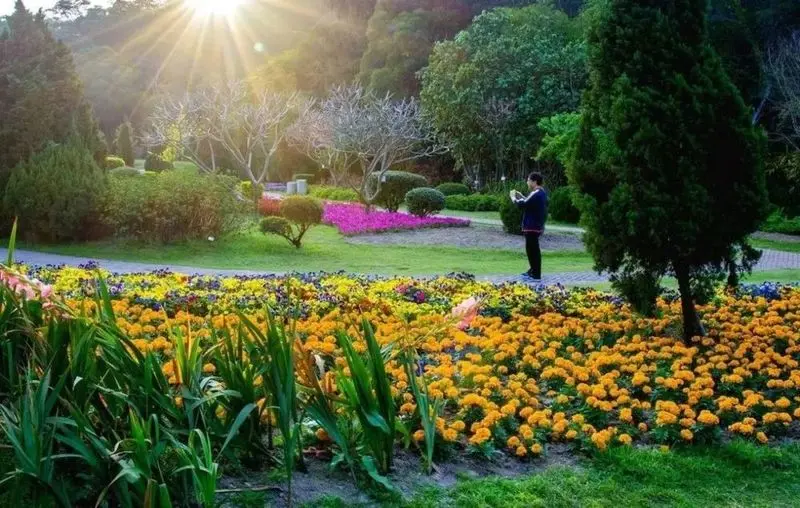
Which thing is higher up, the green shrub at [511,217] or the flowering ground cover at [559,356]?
the green shrub at [511,217]

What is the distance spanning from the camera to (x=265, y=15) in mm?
48562

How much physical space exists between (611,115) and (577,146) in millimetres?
380

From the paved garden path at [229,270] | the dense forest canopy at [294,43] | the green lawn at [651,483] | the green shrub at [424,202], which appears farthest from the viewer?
the dense forest canopy at [294,43]

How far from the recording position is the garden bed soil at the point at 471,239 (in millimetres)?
17062

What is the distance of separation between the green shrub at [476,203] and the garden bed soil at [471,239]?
25.1 ft

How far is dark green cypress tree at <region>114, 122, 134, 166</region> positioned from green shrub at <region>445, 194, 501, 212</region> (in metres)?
22.7

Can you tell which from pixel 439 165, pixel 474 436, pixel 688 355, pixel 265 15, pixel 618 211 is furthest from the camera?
pixel 265 15

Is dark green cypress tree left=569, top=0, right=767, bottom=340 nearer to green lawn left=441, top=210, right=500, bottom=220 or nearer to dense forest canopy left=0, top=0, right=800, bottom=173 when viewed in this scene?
dense forest canopy left=0, top=0, right=800, bottom=173

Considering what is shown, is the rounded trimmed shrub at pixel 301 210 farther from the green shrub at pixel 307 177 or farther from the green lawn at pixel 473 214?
the green shrub at pixel 307 177

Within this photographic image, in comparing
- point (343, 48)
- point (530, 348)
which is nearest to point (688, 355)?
point (530, 348)

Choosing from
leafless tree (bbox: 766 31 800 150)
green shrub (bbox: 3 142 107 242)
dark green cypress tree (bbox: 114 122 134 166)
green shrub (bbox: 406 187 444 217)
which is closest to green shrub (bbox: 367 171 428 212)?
green shrub (bbox: 406 187 444 217)

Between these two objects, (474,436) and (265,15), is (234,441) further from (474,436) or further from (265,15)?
(265,15)

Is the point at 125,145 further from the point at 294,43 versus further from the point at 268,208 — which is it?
the point at 268,208

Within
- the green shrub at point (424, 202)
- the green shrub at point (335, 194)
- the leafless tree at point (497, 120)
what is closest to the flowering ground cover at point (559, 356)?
the green shrub at point (424, 202)
